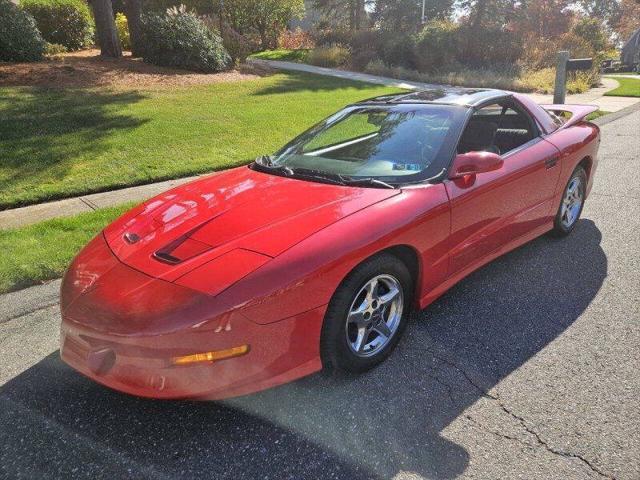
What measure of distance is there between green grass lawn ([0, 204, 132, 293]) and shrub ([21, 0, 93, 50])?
13.2 metres

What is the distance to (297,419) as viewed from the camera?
2.37 metres

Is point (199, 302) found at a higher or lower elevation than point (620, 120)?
higher

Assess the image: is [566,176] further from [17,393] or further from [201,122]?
[201,122]

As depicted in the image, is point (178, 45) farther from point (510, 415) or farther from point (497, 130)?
point (510, 415)

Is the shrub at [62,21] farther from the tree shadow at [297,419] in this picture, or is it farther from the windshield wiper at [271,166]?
the tree shadow at [297,419]

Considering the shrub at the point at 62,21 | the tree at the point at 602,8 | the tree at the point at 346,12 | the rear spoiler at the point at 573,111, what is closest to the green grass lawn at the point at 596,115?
the rear spoiler at the point at 573,111

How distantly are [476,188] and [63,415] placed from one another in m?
2.58

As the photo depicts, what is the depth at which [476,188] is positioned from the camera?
3.16 meters

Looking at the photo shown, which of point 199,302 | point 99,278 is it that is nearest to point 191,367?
point 199,302

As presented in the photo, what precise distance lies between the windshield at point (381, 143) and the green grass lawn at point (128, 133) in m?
3.36

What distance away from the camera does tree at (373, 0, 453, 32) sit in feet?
83.7

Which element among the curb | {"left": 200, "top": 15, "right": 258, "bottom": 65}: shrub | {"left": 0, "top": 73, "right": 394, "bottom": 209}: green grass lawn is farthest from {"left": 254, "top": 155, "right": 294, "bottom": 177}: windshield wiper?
{"left": 200, "top": 15, "right": 258, "bottom": 65}: shrub

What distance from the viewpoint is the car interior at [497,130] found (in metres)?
3.58

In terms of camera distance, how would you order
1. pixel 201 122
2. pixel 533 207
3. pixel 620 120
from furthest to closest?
pixel 620 120 < pixel 201 122 < pixel 533 207
